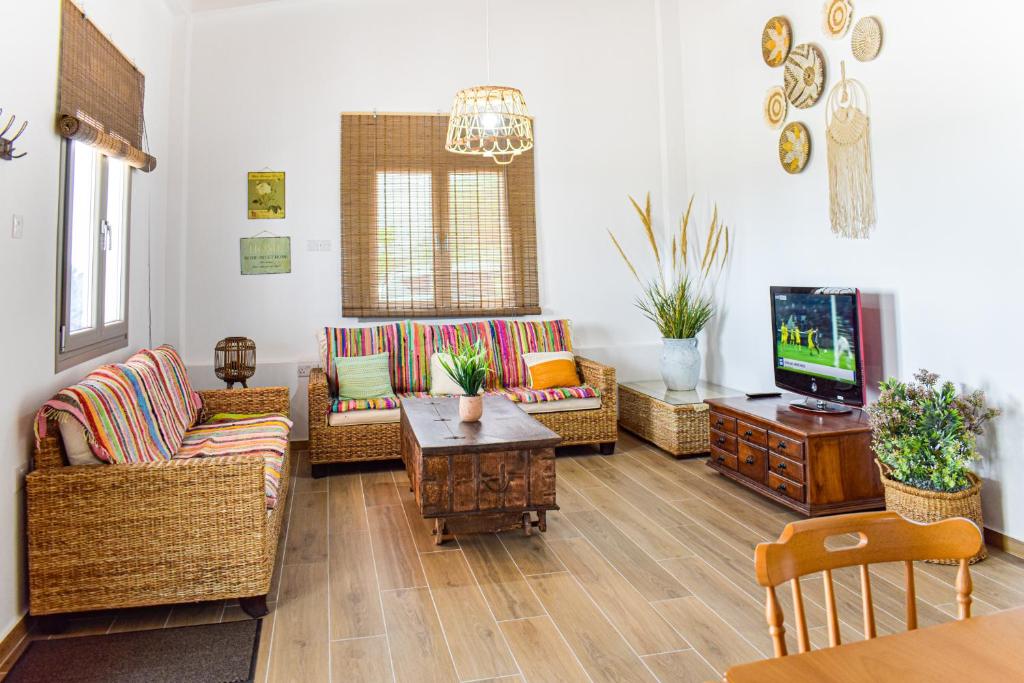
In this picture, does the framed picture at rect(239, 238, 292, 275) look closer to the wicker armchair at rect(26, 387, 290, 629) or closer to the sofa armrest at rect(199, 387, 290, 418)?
the sofa armrest at rect(199, 387, 290, 418)

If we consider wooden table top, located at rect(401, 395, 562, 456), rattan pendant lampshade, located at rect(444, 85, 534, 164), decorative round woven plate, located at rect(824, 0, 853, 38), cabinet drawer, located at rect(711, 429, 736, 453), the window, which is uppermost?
decorative round woven plate, located at rect(824, 0, 853, 38)

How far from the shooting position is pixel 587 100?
18.7 ft

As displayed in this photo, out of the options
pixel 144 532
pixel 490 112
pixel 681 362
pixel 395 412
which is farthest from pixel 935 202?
pixel 144 532

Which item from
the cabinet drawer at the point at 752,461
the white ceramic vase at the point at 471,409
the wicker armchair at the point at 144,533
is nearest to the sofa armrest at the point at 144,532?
the wicker armchair at the point at 144,533

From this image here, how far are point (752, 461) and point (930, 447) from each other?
1011mm

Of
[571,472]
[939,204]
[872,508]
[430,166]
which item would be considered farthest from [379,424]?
[939,204]

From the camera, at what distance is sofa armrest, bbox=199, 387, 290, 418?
167 inches

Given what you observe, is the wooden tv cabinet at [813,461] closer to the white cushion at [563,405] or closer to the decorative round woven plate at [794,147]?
the white cushion at [563,405]

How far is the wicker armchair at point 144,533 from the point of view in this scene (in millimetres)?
2510

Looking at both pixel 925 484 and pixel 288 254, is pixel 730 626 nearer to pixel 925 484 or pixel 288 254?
pixel 925 484

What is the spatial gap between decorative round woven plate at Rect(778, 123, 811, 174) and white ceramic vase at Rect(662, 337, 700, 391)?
4.57 feet

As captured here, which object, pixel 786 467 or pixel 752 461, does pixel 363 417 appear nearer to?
pixel 752 461

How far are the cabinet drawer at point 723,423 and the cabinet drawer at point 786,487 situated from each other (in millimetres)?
432

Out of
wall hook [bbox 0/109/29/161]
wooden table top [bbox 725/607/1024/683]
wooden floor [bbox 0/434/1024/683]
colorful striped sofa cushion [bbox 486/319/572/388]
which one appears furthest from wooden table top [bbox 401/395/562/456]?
wooden table top [bbox 725/607/1024/683]
